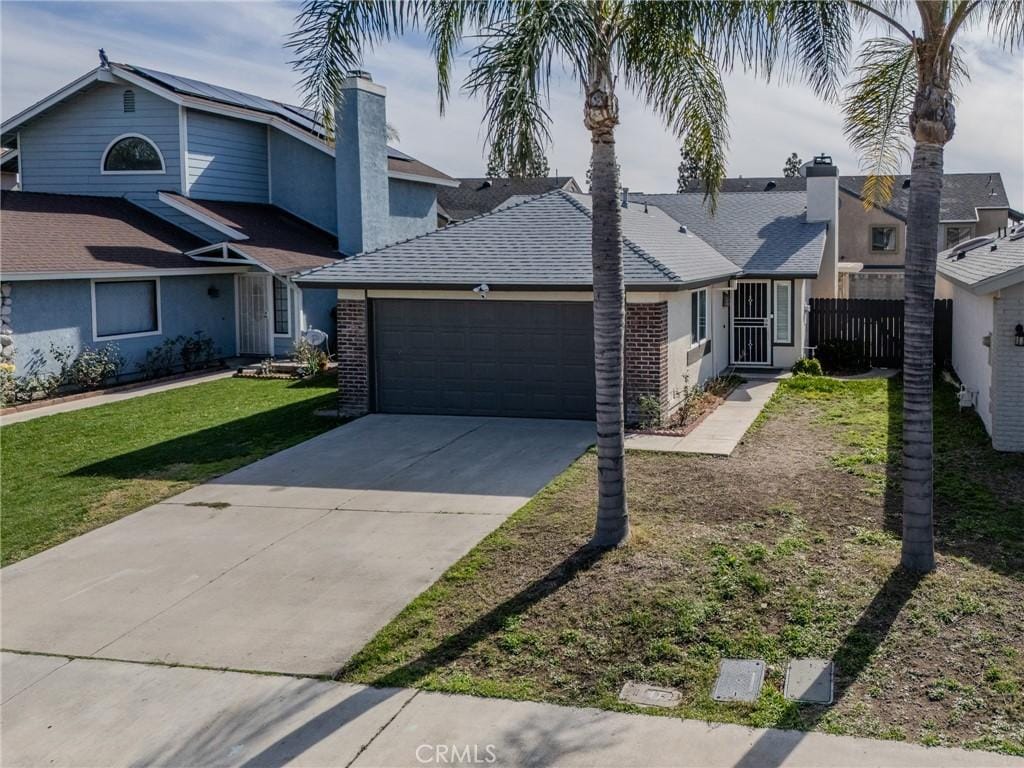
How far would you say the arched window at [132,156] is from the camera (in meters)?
24.0

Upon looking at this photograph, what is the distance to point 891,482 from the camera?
11320 millimetres

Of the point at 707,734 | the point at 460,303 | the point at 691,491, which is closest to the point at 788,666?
the point at 707,734

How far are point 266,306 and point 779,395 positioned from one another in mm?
12100

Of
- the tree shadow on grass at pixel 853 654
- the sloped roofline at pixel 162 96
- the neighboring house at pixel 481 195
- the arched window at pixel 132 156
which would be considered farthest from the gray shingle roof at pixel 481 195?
the tree shadow on grass at pixel 853 654

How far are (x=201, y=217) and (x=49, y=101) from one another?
17.2ft

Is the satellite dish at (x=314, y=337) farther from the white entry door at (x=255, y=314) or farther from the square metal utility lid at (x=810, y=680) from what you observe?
the square metal utility lid at (x=810, y=680)

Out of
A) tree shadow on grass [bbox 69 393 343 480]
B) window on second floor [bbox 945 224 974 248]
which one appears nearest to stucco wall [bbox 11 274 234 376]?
tree shadow on grass [bbox 69 393 343 480]

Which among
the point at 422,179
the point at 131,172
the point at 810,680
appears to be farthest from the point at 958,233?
the point at 810,680

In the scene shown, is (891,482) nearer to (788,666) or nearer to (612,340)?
(612,340)

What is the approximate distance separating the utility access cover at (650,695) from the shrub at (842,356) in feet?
53.7

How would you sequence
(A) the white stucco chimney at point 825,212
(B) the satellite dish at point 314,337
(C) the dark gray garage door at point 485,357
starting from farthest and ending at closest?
(A) the white stucco chimney at point 825,212 → (B) the satellite dish at point 314,337 → (C) the dark gray garage door at point 485,357

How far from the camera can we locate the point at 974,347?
15.7m

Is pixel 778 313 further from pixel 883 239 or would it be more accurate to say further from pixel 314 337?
pixel 883 239

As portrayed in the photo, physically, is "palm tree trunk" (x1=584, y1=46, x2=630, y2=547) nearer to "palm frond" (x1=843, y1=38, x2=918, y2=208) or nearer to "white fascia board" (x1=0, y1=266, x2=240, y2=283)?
"palm frond" (x1=843, y1=38, x2=918, y2=208)
